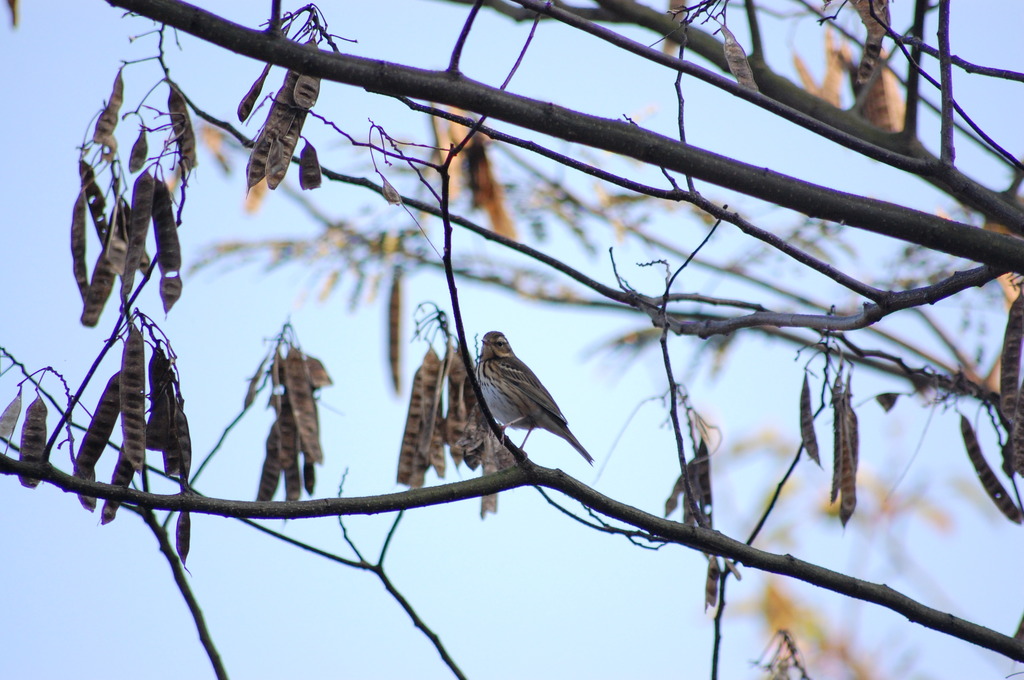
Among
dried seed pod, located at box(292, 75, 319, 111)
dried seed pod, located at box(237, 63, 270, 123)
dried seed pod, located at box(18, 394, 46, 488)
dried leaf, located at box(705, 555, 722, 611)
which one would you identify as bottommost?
dried leaf, located at box(705, 555, 722, 611)

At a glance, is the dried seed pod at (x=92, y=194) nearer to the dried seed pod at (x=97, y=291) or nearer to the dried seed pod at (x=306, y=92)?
the dried seed pod at (x=97, y=291)

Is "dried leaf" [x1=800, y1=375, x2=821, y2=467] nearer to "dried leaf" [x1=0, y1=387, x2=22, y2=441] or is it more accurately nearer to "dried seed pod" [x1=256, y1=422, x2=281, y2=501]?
"dried seed pod" [x1=256, y1=422, x2=281, y2=501]

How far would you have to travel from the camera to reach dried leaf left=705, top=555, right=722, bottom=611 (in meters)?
4.39

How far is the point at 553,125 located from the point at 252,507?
1.46m

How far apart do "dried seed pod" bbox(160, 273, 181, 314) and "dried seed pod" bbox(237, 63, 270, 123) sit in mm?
602

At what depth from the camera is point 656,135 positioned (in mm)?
2926

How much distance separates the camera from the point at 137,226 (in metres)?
3.16

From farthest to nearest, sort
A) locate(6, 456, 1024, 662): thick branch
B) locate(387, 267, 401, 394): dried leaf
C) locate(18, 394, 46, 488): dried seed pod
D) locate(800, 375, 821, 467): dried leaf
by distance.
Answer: locate(387, 267, 401, 394): dried leaf → locate(800, 375, 821, 467): dried leaf → locate(18, 394, 46, 488): dried seed pod → locate(6, 456, 1024, 662): thick branch

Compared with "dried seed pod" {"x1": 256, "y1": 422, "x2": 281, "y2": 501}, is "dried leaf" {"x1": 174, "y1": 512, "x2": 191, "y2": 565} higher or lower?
lower

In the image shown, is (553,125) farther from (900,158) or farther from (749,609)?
(749,609)

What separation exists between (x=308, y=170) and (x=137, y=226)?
650mm

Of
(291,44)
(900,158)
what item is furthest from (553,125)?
(900,158)

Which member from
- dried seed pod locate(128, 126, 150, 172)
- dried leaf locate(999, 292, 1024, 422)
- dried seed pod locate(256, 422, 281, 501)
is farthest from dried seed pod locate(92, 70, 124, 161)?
dried leaf locate(999, 292, 1024, 422)

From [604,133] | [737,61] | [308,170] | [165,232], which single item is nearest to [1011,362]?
[737,61]
